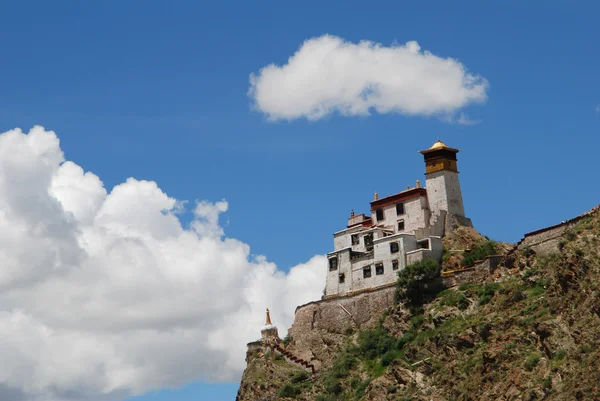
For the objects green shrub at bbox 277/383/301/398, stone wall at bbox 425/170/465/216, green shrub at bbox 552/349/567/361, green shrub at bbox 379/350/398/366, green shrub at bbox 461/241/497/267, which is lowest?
green shrub at bbox 552/349/567/361

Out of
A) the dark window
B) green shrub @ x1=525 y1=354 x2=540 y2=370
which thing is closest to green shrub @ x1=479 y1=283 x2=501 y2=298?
green shrub @ x1=525 y1=354 x2=540 y2=370

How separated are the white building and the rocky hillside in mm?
3365

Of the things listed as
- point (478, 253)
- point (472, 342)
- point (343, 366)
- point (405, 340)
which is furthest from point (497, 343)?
point (343, 366)

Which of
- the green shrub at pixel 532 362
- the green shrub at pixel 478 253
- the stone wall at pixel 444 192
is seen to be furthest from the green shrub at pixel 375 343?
the green shrub at pixel 532 362

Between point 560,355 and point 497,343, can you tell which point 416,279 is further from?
point 560,355

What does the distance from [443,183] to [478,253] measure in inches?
407

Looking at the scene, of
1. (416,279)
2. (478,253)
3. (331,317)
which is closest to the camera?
(416,279)

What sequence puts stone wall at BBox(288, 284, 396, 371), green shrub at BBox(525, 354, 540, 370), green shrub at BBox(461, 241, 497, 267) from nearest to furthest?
green shrub at BBox(525, 354, 540, 370) → green shrub at BBox(461, 241, 497, 267) → stone wall at BBox(288, 284, 396, 371)

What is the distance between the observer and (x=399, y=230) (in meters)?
116

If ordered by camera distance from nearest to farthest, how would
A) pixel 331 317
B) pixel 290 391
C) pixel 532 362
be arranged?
1. pixel 532 362
2. pixel 290 391
3. pixel 331 317

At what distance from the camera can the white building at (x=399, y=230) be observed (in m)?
111

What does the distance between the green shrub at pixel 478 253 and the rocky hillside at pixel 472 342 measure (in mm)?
3256

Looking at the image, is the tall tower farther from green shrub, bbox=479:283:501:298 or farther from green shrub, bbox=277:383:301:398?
green shrub, bbox=277:383:301:398

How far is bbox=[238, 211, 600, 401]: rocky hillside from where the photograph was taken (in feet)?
291
